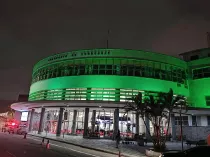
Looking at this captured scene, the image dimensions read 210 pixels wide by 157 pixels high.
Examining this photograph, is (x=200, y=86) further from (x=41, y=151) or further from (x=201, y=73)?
(x=41, y=151)

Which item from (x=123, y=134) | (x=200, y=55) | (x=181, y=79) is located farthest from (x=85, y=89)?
(x=200, y=55)

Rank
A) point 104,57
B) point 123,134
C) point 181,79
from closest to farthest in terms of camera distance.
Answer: point 123,134, point 104,57, point 181,79

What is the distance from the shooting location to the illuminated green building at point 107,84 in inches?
1366

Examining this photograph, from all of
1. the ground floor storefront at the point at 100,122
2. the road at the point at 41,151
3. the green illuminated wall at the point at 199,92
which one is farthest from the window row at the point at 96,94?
the road at the point at 41,151

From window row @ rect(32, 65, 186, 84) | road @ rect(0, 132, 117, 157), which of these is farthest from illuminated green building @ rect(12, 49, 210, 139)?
road @ rect(0, 132, 117, 157)

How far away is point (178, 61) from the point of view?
4138 cm

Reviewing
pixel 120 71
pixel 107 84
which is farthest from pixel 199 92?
pixel 107 84

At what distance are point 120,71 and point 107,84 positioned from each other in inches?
146

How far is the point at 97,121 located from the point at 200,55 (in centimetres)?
3061

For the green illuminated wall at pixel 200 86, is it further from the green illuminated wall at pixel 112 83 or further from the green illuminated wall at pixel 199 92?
the green illuminated wall at pixel 112 83

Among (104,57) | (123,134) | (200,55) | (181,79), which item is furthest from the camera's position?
(200,55)

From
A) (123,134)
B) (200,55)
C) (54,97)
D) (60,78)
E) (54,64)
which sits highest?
(200,55)

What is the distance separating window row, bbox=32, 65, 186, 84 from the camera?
3619 cm

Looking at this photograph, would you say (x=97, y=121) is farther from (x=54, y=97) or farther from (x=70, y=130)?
(x=54, y=97)
